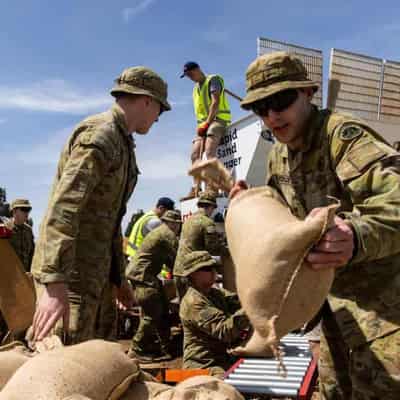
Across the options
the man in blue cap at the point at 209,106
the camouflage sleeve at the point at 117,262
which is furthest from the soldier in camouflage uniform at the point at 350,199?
the man in blue cap at the point at 209,106

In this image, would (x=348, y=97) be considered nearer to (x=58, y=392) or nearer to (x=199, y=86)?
(x=199, y=86)

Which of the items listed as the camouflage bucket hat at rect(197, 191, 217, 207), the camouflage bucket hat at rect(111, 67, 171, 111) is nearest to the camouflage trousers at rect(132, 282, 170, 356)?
the camouflage bucket hat at rect(197, 191, 217, 207)

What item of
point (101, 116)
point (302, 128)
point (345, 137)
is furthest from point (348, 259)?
point (101, 116)

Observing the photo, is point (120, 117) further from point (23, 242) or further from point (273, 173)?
point (23, 242)

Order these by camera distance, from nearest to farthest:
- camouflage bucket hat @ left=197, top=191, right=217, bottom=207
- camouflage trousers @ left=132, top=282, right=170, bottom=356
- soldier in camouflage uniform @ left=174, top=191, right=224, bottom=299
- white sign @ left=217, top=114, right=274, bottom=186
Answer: soldier in camouflage uniform @ left=174, top=191, right=224, bottom=299, camouflage trousers @ left=132, top=282, right=170, bottom=356, camouflage bucket hat @ left=197, top=191, right=217, bottom=207, white sign @ left=217, top=114, right=274, bottom=186

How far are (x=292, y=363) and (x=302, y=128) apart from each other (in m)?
1.75

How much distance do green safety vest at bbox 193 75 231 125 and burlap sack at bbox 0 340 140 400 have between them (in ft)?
19.1

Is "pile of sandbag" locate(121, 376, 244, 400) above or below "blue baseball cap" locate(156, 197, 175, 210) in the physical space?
below

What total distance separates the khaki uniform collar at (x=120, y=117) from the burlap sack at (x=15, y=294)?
0.93 metres

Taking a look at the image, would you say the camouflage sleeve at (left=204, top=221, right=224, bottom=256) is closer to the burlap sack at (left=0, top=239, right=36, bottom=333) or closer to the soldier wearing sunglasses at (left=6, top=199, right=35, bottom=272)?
the soldier wearing sunglasses at (left=6, top=199, right=35, bottom=272)

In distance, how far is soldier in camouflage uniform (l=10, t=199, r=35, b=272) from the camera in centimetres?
827

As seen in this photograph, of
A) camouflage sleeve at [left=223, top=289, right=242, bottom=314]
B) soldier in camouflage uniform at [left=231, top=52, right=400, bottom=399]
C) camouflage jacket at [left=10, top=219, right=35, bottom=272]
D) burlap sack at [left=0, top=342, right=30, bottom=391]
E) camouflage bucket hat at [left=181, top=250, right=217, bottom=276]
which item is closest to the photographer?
soldier in camouflage uniform at [left=231, top=52, right=400, bottom=399]

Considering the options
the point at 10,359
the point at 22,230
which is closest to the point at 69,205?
the point at 10,359

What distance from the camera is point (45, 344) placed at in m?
2.11
